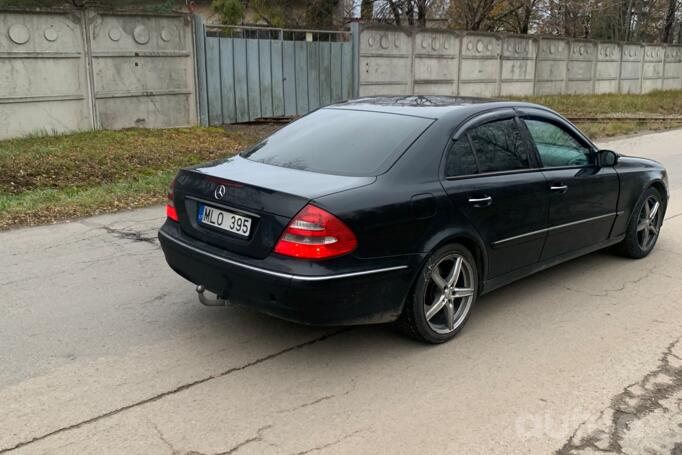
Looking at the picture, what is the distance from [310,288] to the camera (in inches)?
142

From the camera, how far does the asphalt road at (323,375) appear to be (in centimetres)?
324

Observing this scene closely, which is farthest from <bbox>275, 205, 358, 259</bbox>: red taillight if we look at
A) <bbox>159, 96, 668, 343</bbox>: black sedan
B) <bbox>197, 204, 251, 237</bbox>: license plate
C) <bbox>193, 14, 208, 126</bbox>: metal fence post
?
<bbox>193, 14, 208, 126</bbox>: metal fence post

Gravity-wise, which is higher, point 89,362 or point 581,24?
point 581,24

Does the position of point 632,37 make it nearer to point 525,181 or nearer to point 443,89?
point 443,89

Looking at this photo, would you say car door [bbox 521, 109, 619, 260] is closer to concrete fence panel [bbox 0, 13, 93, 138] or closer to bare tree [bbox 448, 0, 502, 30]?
concrete fence panel [bbox 0, 13, 93, 138]

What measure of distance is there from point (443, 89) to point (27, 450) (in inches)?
742

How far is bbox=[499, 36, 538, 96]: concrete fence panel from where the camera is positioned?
23266mm

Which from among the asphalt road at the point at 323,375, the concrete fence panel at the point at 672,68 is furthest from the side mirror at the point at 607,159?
the concrete fence panel at the point at 672,68

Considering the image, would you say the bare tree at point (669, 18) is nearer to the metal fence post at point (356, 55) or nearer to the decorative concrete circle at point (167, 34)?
the metal fence post at point (356, 55)

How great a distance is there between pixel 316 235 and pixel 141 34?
10.7 m

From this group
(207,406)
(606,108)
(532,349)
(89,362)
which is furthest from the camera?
(606,108)

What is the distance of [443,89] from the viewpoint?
20547mm

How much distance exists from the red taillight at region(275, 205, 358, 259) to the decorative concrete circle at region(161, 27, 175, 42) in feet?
35.6

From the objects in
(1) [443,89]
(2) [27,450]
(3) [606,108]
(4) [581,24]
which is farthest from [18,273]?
(4) [581,24]
